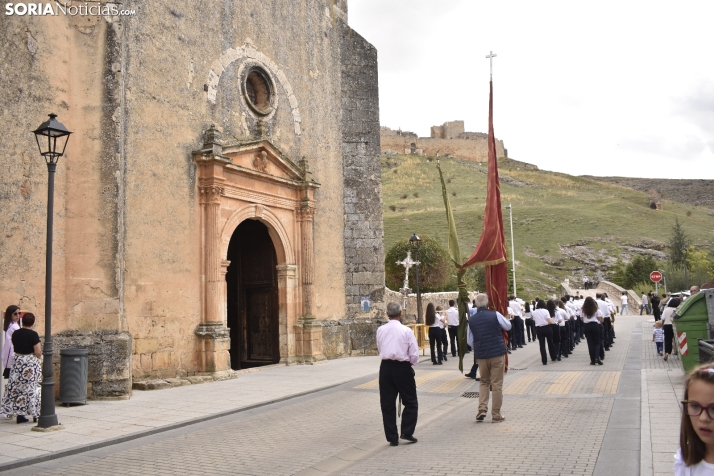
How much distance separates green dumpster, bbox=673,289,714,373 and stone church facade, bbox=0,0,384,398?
8318mm

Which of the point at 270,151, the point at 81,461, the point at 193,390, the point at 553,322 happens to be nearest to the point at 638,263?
the point at 553,322

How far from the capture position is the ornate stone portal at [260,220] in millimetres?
12961

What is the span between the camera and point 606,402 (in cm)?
939

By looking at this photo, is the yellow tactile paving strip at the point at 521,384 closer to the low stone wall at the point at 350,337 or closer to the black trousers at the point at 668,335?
the black trousers at the point at 668,335

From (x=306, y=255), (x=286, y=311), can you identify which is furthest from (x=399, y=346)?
(x=306, y=255)

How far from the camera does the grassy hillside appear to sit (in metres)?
55.8

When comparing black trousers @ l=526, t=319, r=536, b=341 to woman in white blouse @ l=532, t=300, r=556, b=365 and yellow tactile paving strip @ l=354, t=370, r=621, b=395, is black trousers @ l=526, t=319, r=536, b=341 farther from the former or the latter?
yellow tactile paving strip @ l=354, t=370, r=621, b=395

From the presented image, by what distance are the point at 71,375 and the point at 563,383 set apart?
823 cm

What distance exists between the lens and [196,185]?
1307 centimetres

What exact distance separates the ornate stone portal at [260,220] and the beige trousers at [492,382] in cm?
608

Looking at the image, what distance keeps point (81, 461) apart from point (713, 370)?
640 cm

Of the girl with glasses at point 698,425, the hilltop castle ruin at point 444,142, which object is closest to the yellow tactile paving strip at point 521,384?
the girl with glasses at point 698,425

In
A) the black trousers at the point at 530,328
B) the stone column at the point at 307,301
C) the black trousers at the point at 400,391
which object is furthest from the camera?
the black trousers at the point at 530,328

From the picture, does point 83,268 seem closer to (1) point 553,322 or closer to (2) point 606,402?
(2) point 606,402
